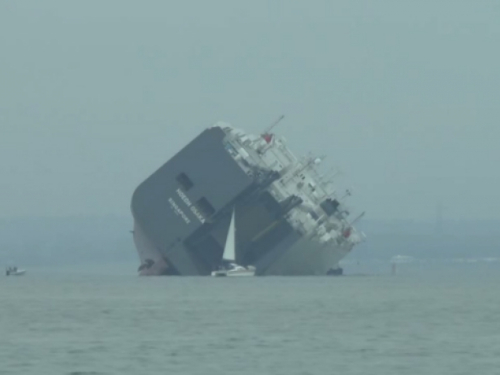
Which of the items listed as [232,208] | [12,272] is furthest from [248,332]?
[12,272]

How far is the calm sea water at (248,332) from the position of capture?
120 ft

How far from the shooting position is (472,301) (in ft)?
207

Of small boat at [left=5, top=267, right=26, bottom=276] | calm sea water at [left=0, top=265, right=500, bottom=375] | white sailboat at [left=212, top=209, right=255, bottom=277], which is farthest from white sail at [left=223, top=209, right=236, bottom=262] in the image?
small boat at [left=5, top=267, right=26, bottom=276]

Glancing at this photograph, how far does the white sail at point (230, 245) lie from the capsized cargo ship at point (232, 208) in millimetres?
496

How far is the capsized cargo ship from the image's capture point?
73875 millimetres

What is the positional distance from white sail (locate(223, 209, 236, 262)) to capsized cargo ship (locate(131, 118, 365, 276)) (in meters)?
0.50

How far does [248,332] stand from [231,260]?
103 feet

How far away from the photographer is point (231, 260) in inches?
2980

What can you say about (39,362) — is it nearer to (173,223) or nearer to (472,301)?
(472,301)

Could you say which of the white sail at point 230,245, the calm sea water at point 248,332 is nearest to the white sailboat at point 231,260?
the white sail at point 230,245

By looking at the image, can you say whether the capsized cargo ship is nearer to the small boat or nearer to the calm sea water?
the calm sea water

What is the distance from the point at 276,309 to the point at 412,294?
1558 centimetres

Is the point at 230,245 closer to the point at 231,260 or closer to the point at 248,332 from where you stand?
the point at 231,260

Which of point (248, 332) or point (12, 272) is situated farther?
point (12, 272)
